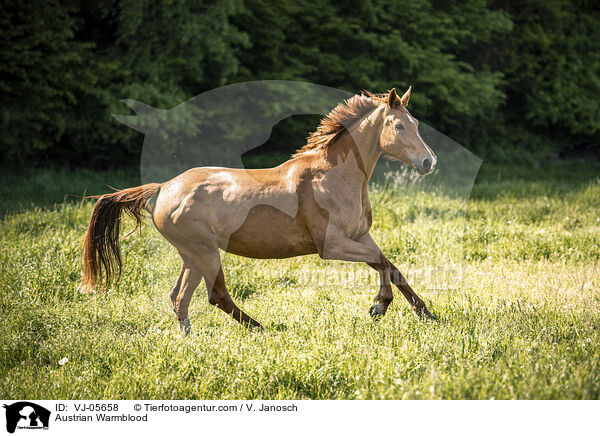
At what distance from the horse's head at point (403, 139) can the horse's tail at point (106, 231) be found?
205cm

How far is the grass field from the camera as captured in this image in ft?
11.6

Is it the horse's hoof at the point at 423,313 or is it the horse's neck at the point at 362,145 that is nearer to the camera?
the horse's neck at the point at 362,145

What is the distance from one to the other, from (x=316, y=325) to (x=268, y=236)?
2.78ft

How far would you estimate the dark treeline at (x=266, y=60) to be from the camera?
1166 cm

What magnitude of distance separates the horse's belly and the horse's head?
98 centimetres

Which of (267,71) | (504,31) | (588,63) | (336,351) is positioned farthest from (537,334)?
(588,63)

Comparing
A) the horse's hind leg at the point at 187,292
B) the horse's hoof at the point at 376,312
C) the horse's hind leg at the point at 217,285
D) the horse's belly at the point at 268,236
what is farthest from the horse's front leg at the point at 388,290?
the horse's hind leg at the point at 187,292

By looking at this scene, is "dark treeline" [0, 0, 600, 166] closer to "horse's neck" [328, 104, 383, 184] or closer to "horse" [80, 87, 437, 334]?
"horse" [80, 87, 437, 334]

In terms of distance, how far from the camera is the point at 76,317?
480 centimetres

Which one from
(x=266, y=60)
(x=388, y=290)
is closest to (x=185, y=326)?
(x=388, y=290)

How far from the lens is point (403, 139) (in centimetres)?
412
